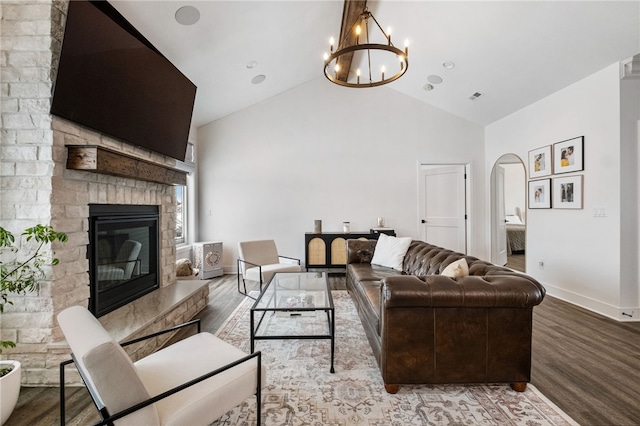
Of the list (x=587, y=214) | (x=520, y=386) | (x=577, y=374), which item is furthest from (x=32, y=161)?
(x=587, y=214)

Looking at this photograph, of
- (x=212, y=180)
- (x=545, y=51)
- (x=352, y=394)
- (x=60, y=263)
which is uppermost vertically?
(x=545, y=51)

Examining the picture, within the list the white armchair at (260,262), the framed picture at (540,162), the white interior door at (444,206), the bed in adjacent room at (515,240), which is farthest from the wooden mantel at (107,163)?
the bed in adjacent room at (515,240)

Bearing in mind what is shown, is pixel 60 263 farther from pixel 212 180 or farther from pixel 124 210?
pixel 212 180

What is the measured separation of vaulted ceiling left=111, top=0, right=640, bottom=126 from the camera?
2846 millimetres

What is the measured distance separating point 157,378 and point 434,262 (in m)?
2.47

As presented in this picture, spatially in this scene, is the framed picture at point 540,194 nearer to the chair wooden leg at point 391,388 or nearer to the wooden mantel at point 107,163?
the chair wooden leg at point 391,388

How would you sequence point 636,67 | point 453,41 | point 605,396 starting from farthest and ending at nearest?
point 453,41 → point 636,67 → point 605,396

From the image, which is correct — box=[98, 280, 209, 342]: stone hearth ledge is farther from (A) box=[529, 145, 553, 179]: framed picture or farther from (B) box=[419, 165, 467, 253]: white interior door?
(A) box=[529, 145, 553, 179]: framed picture

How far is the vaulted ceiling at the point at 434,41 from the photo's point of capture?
285 centimetres

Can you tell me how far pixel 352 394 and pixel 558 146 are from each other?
13.6 feet

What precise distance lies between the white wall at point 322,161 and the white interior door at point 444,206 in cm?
18

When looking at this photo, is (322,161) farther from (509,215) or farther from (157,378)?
(509,215)

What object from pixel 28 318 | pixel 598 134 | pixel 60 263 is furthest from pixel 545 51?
pixel 28 318

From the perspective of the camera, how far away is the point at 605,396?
72.6 inches
